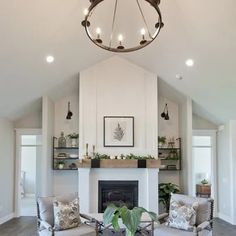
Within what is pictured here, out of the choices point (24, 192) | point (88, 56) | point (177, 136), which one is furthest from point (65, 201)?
point (24, 192)

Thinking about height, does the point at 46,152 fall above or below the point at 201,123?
below

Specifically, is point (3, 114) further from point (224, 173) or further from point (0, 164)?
point (224, 173)

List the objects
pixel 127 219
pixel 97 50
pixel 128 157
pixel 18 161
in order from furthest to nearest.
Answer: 1. pixel 18 161
2. pixel 128 157
3. pixel 97 50
4. pixel 127 219

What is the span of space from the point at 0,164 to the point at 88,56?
320 cm

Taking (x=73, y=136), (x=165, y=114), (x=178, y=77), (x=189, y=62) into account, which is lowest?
(x=73, y=136)

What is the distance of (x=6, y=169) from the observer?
841 centimetres

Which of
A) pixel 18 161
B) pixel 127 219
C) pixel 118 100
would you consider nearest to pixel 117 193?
pixel 118 100

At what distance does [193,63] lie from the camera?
257 inches

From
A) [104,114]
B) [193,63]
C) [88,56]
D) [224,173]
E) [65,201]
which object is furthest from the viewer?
[224,173]

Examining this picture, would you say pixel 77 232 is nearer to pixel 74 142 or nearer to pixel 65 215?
pixel 65 215

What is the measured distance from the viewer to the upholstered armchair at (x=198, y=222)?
5.21 meters

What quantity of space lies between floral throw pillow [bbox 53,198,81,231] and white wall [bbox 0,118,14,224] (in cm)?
306

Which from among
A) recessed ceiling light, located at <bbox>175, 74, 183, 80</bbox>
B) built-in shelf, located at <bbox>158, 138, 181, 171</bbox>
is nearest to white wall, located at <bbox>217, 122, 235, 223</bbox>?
built-in shelf, located at <bbox>158, 138, 181, 171</bbox>

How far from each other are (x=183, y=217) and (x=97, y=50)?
12.4ft
